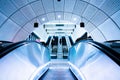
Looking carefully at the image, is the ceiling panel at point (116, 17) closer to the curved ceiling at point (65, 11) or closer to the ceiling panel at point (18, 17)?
the curved ceiling at point (65, 11)

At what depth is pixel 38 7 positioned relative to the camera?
32.2 ft

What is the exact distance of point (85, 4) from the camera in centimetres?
915

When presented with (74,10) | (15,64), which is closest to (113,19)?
(74,10)

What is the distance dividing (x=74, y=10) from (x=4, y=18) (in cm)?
517

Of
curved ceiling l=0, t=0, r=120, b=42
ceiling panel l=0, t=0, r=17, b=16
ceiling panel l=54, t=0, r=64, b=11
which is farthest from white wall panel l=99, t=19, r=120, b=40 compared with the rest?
ceiling panel l=0, t=0, r=17, b=16

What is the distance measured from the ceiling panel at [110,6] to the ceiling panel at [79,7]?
136 cm

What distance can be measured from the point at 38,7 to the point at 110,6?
484cm

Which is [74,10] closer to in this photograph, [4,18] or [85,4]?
[85,4]

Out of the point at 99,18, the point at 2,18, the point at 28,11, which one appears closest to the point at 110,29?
the point at 99,18

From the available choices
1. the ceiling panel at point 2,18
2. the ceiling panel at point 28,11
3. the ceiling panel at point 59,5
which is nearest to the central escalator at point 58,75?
the ceiling panel at point 2,18

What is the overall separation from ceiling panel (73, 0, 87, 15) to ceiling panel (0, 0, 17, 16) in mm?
4119

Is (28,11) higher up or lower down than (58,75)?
higher up

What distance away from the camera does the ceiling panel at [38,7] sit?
30.1ft

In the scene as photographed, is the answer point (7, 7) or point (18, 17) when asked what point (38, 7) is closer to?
point (18, 17)
